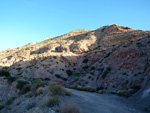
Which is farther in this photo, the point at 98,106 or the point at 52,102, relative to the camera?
the point at 98,106

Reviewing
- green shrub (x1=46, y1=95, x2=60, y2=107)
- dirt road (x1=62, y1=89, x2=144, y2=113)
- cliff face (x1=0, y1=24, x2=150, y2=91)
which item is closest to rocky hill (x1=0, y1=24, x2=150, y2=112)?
cliff face (x1=0, y1=24, x2=150, y2=91)

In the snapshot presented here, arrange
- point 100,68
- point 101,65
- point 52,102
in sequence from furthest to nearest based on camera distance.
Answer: point 101,65, point 100,68, point 52,102

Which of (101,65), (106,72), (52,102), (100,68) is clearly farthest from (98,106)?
(101,65)

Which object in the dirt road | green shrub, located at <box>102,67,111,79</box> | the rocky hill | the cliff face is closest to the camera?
the dirt road

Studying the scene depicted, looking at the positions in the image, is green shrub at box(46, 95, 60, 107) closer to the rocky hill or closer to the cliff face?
the rocky hill

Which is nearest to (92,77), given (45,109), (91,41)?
(45,109)

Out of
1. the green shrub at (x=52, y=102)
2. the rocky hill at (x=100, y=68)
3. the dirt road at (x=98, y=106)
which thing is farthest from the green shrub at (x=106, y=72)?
the green shrub at (x=52, y=102)

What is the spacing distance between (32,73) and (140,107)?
72.3ft

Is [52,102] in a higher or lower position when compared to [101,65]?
lower

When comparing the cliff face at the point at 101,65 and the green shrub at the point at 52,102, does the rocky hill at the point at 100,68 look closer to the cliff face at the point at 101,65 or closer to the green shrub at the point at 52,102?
the cliff face at the point at 101,65

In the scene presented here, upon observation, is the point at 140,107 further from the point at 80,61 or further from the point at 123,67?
the point at 80,61

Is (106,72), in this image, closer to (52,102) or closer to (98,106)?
(98,106)

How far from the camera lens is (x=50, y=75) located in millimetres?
25812

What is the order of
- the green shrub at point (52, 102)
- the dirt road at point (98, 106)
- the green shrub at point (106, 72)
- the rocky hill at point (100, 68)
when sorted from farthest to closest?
the green shrub at point (106, 72) → the rocky hill at point (100, 68) → the dirt road at point (98, 106) → the green shrub at point (52, 102)
